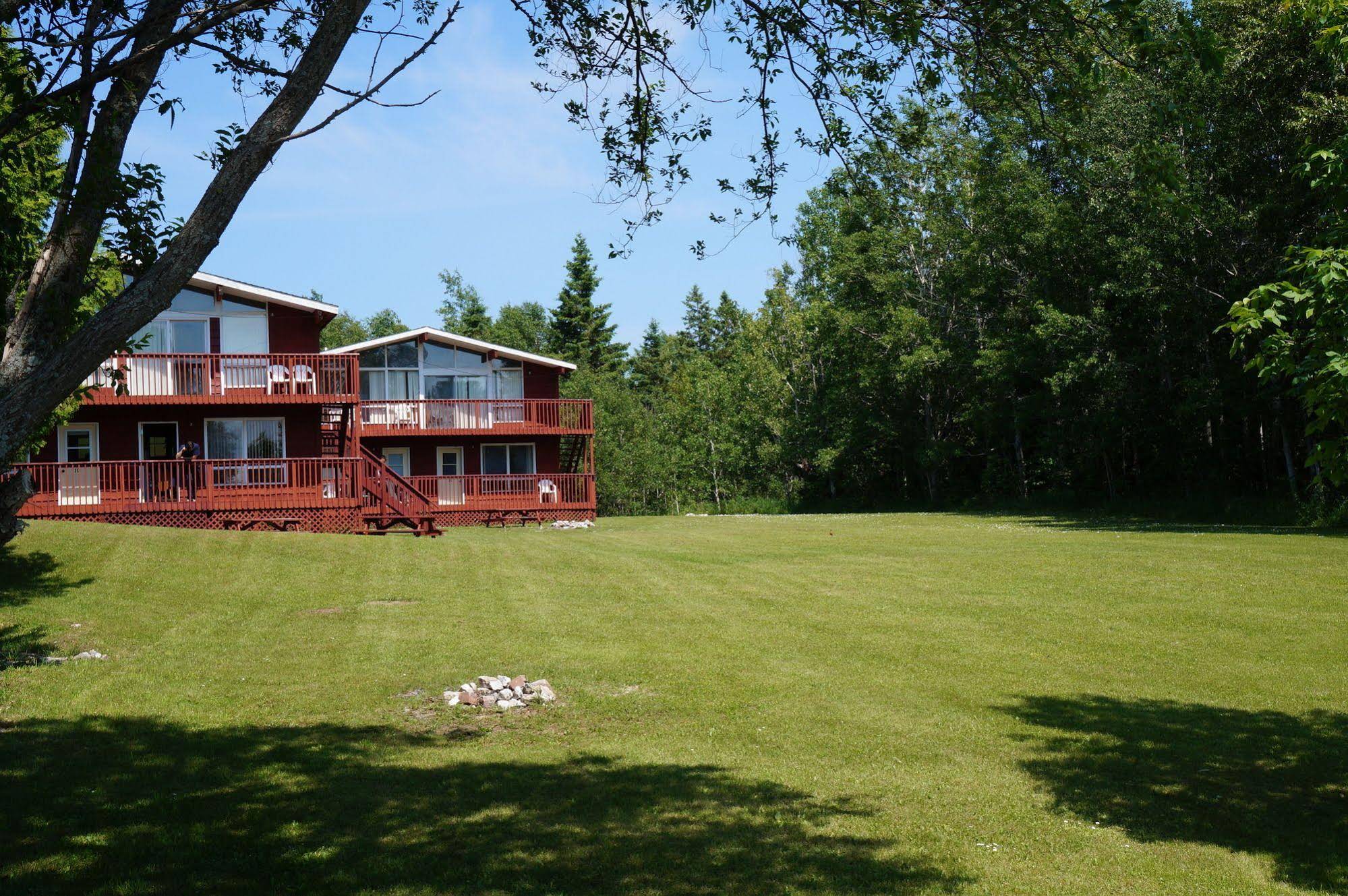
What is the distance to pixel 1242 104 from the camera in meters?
30.2

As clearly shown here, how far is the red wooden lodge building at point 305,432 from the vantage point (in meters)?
28.1

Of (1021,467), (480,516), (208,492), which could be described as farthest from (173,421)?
(1021,467)

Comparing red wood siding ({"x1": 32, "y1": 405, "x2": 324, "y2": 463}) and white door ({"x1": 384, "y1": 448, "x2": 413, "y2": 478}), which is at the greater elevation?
red wood siding ({"x1": 32, "y1": 405, "x2": 324, "y2": 463})

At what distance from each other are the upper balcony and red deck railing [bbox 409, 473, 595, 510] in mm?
7227

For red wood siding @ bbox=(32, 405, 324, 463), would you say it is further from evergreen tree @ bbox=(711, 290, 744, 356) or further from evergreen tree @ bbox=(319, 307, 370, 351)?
evergreen tree @ bbox=(711, 290, 744, 356)

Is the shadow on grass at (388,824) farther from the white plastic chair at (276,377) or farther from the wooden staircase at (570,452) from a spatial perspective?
the wooden staircase at (570,452)

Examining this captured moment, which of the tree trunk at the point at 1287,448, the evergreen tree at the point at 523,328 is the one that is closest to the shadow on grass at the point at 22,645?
the tree trunk at the point at 1287,448

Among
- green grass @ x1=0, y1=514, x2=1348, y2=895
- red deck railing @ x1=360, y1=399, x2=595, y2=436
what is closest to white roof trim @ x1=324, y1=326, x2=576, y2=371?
red deck railing @ x1=360, y1=399, x2=595, y2=436

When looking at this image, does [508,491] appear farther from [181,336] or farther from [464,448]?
[181,336]

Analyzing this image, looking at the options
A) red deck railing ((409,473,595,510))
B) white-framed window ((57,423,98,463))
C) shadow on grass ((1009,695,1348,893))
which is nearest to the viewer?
shadow on grass ((1009,695,1348,893))

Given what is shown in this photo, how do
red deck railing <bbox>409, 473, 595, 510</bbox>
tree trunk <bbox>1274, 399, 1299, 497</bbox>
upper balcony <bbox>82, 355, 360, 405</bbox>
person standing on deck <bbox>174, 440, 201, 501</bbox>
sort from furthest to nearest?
red deck railing <bbox>409, 473, 595, 510</bbox>, tree trunk <bbox>1274, 399, 1299, 497</bbox>, upper balcony <bbox>82, 355, 360, 405</bbox>, person standing on deck <bbox>174, 440, 201, 501</bbox>

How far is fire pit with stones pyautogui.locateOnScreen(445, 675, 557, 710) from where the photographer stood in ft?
34.9

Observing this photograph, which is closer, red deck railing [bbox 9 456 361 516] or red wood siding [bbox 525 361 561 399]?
red deck railing [bbox 9 456 361 516]

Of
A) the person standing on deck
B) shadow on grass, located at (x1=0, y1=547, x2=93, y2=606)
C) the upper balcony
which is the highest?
the upper balcony
